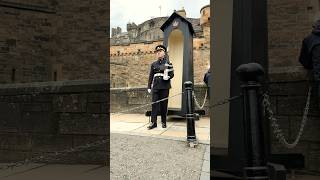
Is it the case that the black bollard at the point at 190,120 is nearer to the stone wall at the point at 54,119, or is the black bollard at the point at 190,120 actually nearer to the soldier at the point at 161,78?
the stone wall at the point at 54,119

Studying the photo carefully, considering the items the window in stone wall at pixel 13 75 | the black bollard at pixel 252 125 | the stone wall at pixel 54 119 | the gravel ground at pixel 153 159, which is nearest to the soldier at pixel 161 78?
the gravel ground at pixel 153 159

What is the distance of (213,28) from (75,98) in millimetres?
2490

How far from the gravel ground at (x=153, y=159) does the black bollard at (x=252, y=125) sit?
1588 millimetres

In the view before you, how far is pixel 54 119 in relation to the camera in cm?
540

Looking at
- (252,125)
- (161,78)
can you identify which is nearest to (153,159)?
(252,125)

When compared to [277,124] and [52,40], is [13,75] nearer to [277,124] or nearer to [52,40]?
[52,40]

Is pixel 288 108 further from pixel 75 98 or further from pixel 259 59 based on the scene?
pixel 75 98

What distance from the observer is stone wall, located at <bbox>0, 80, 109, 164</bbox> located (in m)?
5.17

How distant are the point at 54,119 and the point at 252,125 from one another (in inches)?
137

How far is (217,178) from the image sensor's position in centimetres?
357

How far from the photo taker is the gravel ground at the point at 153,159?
167 inches

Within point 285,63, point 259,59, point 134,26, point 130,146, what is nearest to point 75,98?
point 130,146

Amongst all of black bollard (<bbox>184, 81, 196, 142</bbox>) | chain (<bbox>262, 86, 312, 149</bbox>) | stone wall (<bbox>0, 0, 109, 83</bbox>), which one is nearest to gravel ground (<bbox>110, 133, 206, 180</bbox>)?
black bollard (<bbox>184, 81, 196, 142</bbox>)

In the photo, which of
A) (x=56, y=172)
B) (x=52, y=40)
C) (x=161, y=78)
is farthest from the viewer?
(x=52, y=40)
